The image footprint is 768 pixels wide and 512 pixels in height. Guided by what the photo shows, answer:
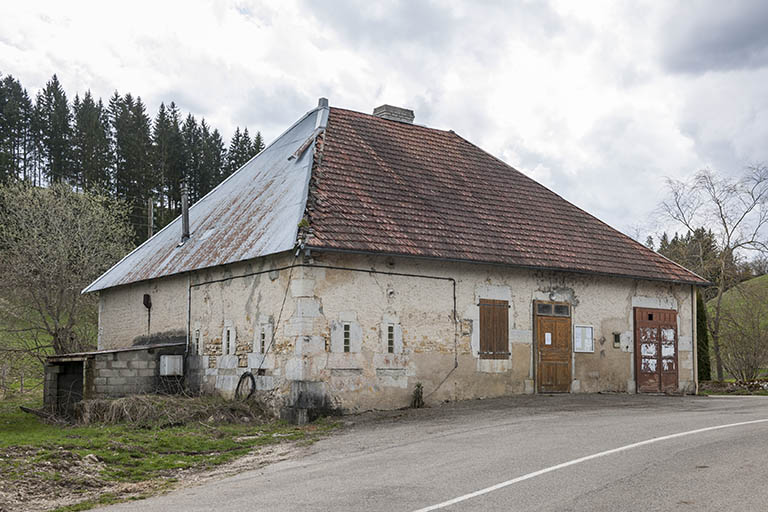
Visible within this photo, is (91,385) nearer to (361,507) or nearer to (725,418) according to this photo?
(361,507)

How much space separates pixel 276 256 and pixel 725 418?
29.4 ft

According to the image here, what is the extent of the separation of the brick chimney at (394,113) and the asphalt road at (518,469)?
1132 cm

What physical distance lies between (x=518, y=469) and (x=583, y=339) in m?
11.2

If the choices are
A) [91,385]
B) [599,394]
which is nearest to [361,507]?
[91,385]

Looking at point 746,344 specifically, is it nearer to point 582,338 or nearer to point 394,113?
point 582,338

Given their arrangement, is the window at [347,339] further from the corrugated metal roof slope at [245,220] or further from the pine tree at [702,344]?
the pine tree at [702,344]

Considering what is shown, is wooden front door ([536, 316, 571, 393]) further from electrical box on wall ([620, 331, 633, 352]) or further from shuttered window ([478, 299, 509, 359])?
electrical box on wall ([620, 331, 633, 352])

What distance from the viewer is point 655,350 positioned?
819 inches

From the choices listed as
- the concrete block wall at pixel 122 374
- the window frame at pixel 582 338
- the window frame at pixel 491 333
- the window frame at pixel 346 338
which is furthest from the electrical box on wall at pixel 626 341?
the concrete block wall at pixel 122 374

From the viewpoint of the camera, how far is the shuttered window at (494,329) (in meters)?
17.7

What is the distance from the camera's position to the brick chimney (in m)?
23.0

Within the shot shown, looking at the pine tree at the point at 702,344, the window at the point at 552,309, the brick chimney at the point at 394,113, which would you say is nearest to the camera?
the window at the point at 552,309

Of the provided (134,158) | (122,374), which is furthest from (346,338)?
(134,158)

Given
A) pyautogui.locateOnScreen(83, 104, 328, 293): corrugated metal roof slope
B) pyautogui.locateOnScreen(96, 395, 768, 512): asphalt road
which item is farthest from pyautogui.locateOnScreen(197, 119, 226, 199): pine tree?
pyautogui.locateOnScreen(96, 395, 768, 512): asphalt road
